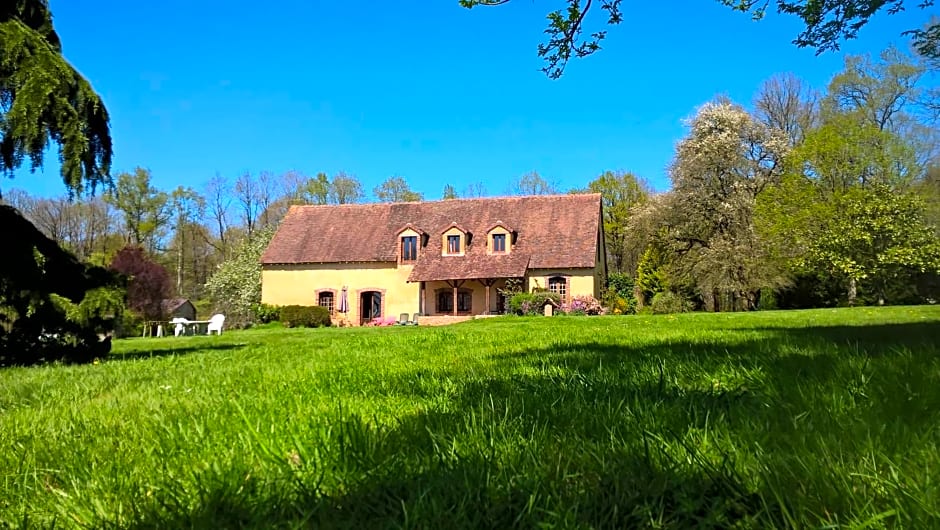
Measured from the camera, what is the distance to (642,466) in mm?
1771

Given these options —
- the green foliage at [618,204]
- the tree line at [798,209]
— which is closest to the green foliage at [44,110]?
the tree line at [798,209]

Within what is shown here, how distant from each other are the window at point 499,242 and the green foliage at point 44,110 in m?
24.8

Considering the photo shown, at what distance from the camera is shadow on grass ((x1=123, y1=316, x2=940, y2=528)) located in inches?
57.8

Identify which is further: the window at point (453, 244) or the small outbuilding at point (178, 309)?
the small outbuilding at point (178, 309)

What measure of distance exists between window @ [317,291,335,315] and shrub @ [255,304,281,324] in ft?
8.24

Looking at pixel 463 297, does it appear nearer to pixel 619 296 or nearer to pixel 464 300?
pixel 464 300

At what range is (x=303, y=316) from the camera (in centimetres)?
3212

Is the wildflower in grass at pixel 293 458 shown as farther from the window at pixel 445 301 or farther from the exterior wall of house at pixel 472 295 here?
the window at pixel 445 301

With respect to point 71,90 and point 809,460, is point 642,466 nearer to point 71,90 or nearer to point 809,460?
point 809,460

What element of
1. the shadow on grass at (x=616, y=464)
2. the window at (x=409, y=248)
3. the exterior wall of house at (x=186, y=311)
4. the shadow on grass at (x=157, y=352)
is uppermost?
the window at (x=409, y=248)

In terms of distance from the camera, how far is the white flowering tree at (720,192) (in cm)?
2953

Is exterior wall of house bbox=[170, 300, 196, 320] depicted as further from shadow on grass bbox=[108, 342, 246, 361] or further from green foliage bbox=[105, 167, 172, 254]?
shadow on grass bbox=[108, 342, 246, 361]

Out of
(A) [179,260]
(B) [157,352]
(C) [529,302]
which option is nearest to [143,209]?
(A) [179,260]

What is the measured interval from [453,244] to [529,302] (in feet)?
23.6
